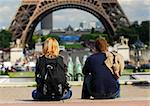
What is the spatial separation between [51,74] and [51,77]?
0.15 ft

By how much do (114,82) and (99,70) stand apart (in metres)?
0.27

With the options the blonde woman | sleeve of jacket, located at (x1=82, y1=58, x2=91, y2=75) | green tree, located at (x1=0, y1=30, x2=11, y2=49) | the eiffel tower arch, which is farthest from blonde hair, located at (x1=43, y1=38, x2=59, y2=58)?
green tree, located at (x1=0, y1=30, x2=11, y2=49)

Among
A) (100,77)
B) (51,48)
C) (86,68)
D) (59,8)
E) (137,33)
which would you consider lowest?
(100,77)

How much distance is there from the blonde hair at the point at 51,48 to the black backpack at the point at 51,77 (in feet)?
0.23

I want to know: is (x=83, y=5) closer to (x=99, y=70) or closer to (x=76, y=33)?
(x=99, y=70)

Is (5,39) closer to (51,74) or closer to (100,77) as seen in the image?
(100,77)

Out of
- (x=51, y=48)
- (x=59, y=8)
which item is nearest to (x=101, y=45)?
(x=51, y=48)

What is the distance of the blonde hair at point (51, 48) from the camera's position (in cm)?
658

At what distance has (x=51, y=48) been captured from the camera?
262 inches

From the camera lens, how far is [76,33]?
16362 cm

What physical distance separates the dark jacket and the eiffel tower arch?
167ft

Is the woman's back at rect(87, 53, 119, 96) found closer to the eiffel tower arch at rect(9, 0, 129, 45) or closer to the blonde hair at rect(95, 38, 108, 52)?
the blonde hair at rect(95, 38, 108, 52)

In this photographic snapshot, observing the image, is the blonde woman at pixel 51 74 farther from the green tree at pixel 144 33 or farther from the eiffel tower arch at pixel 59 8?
the green tree at pixel 144 33

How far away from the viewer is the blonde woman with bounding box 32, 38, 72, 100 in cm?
668
